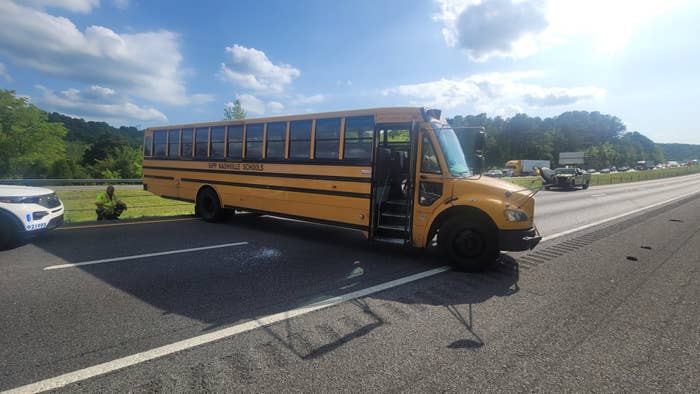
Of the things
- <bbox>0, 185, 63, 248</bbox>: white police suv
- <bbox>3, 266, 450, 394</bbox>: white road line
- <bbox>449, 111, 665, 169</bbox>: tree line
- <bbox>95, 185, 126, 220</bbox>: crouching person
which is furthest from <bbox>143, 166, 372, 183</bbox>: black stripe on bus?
<bbox>449, 111, 665, 169</bbox>: tree line

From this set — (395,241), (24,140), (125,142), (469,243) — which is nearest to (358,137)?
(395,241)

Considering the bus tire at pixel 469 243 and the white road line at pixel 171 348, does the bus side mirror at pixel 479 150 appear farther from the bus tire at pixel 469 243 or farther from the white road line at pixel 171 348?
the white road line at pixel 171 348

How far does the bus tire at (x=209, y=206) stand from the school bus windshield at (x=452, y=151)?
6296 millimetres

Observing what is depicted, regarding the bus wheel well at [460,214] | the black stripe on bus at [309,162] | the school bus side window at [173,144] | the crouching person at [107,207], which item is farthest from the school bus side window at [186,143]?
the bus wheel well at [460,214]

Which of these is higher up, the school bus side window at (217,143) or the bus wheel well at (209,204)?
the school bus side window at (217,143)

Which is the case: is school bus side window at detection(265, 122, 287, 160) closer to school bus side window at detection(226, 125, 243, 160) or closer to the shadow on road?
school bus side window at detection(226, 125, 243, 160)

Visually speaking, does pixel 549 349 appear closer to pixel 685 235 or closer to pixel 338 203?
pixel 338 203

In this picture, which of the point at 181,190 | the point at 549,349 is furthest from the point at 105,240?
the point at 549,349

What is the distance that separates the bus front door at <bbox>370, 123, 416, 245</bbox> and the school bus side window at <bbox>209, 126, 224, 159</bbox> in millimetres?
4774

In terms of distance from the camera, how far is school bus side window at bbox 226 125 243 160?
8.70m

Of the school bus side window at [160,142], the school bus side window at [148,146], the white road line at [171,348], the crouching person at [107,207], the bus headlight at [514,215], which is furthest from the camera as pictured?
the school bus side window at [148,146]

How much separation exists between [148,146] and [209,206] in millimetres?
3550

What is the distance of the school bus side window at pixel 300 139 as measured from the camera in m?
7.33

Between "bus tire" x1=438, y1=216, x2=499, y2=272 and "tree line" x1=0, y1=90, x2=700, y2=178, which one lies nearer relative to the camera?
"bus tire" x1=438, y1=216, x2=499, y2=272
